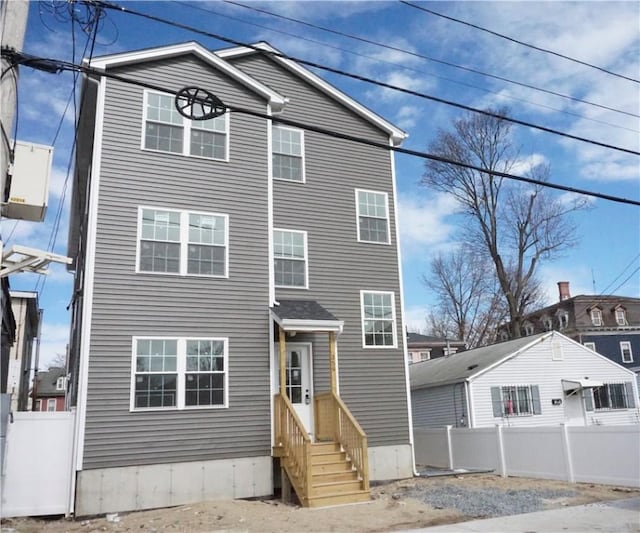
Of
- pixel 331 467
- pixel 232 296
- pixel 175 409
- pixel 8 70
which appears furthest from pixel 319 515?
pixel 8 70

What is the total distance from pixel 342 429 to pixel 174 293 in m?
4.22

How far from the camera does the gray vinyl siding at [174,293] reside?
10258 mm

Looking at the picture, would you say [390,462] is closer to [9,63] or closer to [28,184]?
[28,184]

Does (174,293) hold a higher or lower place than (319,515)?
higher

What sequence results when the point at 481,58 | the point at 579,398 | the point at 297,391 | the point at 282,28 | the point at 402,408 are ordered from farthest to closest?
the point at 579,398 → the point at 402,408 → the point at 297,391 → the point at 481,58 → the point at 282,28

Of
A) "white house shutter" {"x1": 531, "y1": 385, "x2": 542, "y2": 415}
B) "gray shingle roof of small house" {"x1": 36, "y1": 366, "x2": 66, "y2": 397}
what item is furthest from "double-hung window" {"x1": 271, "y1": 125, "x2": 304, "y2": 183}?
"gray shingle roof of small house" {"x1": 36, "y1": 366, "x2": 66, "y2": 397}

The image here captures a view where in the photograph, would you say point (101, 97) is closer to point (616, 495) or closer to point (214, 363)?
point (214, 363)

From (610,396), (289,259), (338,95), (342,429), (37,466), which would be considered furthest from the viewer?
(610,396)

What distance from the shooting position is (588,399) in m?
21.5

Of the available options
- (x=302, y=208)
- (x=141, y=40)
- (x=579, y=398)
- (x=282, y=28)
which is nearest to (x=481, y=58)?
(x=282, y=28)

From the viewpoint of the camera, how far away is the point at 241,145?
12633 millimetres

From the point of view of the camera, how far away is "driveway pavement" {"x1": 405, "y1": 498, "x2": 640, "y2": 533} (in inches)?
304

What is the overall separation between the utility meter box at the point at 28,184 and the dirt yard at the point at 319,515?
17.0 feet

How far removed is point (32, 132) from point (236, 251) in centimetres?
444
